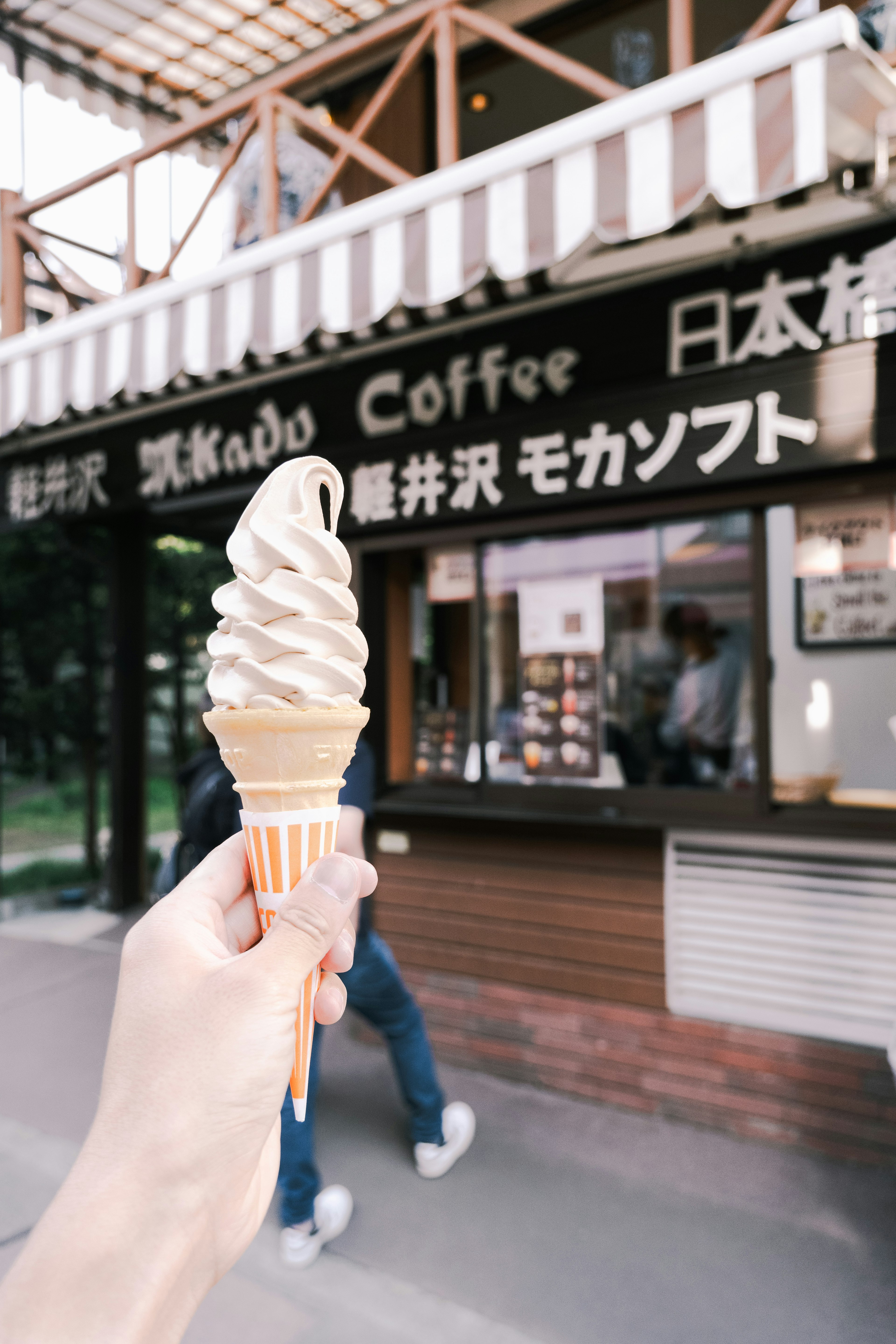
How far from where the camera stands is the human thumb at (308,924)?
39.7 inches

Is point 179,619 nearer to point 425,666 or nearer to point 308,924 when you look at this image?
point 425,666

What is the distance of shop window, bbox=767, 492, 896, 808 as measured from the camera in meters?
3.58

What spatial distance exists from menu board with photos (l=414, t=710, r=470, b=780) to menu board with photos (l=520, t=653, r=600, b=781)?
39 cm

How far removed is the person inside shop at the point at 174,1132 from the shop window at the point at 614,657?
3.02 m

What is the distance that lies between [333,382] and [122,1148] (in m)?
4.36

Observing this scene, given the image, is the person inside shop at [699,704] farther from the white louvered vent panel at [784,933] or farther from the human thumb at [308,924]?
the human thumb at [308,924]

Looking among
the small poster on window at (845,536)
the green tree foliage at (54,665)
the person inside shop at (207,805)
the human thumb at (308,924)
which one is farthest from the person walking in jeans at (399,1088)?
the green tree foliage at (54,665)

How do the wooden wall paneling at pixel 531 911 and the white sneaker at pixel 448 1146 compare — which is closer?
the white sneaker at pixel 448 1146

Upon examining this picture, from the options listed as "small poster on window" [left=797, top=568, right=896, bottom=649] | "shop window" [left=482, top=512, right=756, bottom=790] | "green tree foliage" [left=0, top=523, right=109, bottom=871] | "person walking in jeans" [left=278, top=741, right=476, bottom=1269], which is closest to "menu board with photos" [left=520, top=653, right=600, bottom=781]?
"shop window" [left=482, top=512, right=756, bottom=790]

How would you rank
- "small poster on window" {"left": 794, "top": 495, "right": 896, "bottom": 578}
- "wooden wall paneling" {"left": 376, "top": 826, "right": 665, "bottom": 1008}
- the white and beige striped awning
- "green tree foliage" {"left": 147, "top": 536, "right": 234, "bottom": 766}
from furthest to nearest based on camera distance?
1. "green tree foliage" {"left": 147, "top": 536, "right": 234, "bottom": 766}
2. "wooden wall paneling" {"left": 376, "top": 826, "right": 665, "bottom": 1008}
3. "small poster on window" {"left": 794, "top": 495, "right": 896, "bottom": 578}
4. the white and beige striped awning

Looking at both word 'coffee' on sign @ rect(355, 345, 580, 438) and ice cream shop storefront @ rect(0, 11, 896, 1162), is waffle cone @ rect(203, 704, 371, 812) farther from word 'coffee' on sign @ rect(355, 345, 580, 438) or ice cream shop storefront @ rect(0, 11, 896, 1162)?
word 'coffee' on sign @ rect(355, 345, 580, 438)

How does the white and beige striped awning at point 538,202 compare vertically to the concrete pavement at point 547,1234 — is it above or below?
above

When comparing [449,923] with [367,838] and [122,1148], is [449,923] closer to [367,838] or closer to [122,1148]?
[367,838]

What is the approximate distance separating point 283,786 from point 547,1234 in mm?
2389
